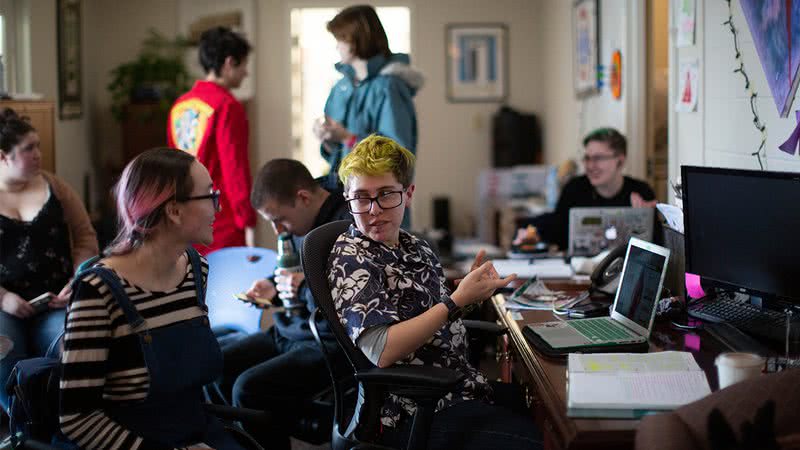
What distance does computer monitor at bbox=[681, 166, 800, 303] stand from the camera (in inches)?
85.2

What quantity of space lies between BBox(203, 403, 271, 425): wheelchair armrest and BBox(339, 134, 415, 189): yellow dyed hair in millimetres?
592

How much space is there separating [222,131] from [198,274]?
196 cm

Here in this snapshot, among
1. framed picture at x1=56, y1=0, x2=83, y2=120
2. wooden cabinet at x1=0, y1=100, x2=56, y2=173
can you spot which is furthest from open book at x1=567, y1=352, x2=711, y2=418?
framed picture at x1=56, y1=0, x2=83, y2=120

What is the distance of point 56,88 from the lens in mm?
6090

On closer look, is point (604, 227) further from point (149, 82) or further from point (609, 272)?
point (149, 82)

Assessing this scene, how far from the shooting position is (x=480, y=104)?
26.0ft

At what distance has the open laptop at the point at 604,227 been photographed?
340 centimetres

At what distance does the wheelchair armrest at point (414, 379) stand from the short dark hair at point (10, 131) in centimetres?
202

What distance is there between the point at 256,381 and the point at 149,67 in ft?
15.8

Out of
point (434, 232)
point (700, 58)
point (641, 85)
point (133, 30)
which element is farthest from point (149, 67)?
point (700, 58)

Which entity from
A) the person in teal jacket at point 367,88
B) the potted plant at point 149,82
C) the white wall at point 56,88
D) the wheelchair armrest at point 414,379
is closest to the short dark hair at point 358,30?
the person in teal jacket at point 367,88

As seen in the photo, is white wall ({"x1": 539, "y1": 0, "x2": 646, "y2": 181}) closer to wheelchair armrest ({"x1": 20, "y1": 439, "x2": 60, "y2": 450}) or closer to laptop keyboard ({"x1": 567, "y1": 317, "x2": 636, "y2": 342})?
laptop keyboard ({"x1": 567, "y1": 317, "x2": 636, "y2": 342})

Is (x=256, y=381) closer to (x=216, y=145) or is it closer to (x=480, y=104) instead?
(x=216, y=145)

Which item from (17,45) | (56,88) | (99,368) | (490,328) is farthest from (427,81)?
(99,368)
